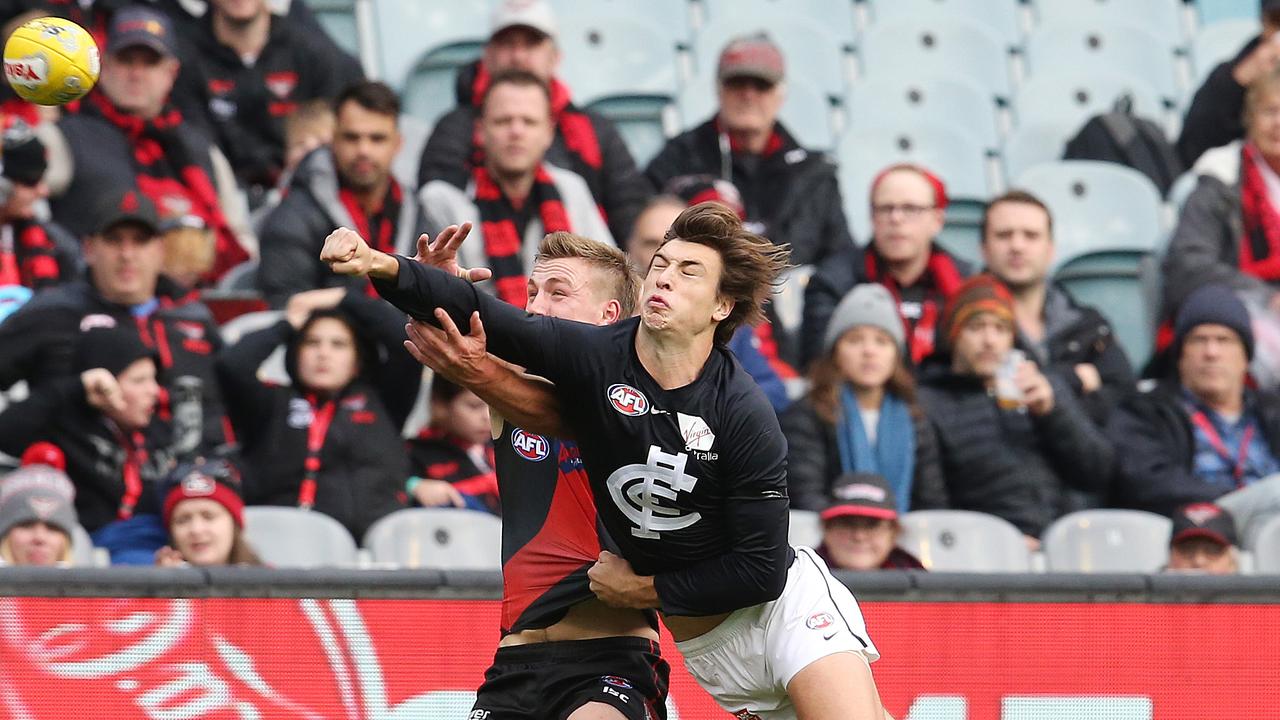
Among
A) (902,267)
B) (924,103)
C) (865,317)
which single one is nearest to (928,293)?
(902,267)

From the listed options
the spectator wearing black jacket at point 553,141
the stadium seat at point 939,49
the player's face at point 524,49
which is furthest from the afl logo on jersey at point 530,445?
the stadium seat at point 939,49

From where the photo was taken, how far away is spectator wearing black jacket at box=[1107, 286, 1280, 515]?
8539 millimetres

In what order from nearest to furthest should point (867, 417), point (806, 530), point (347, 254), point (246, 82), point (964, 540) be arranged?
point (347, 254) → point (806, 530) → point (964, 540) → point (867, 417) → point (246, 82)

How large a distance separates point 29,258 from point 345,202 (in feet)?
4.56

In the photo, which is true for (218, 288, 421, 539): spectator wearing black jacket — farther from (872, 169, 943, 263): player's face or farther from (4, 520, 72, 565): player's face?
(872, 169, 943, 263): player's face

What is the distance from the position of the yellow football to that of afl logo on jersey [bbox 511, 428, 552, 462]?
1.53 metres

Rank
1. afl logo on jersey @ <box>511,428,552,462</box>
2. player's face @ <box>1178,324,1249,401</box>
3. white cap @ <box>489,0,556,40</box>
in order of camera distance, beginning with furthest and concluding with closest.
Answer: white cap @ <box>489,0,556,40</box> < player's face @ <box>1178,324,1249,401</box> < afl logo on jersey @ <box>511,428,552,462</box>

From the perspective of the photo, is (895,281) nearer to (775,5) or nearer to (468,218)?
(468,218)

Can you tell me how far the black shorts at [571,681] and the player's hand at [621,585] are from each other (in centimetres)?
21

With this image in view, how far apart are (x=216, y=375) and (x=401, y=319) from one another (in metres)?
0.79

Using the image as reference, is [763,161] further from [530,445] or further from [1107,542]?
[530,445]

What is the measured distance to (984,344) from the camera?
28.1 ft

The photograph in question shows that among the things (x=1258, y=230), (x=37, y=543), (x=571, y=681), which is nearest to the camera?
(x=571, y=681)

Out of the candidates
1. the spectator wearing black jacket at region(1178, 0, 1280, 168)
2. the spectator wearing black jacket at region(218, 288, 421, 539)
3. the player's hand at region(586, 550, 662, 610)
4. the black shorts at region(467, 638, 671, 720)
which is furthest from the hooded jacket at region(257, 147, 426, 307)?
the spectator wearing black jacket at region(1178, 0, 1280, 168)
